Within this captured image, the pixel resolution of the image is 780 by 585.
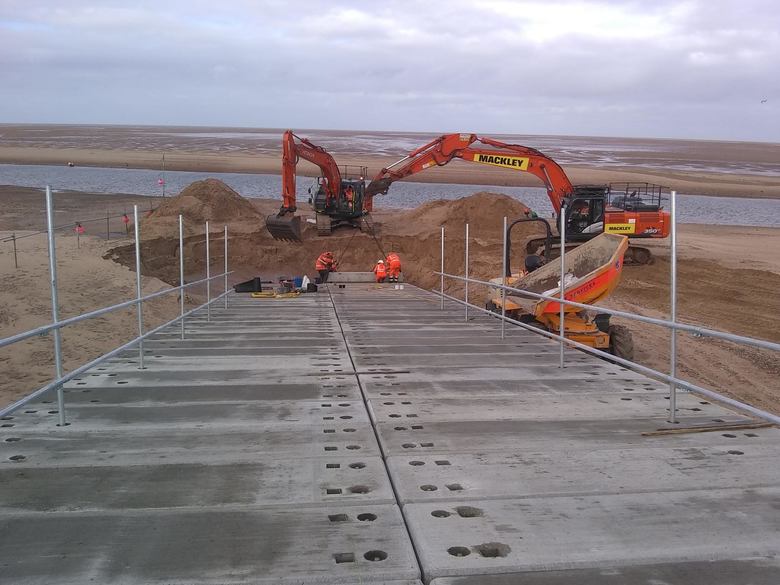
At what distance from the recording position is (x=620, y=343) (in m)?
11.3

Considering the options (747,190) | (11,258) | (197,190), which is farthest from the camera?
(747,190)

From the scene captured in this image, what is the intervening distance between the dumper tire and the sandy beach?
109 cm

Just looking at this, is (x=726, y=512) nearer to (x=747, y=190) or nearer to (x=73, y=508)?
(x=73, y=508)

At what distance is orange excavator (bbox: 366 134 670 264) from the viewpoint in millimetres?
20375

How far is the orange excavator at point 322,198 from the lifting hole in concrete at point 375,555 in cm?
1905

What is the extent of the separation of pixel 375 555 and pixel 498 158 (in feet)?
63.8

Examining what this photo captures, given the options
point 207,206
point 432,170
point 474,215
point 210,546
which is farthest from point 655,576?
point 432,170

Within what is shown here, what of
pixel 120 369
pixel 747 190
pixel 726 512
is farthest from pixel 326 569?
pixel 747 190

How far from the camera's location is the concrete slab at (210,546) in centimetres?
290

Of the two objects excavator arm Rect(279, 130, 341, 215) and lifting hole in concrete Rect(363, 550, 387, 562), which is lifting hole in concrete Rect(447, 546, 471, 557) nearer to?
lifting hole in concrete Rect(363, 550, 387, 562)

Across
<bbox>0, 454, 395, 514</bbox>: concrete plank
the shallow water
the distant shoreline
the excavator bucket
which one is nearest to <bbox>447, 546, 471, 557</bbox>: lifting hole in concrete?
<bbox>0, 454, 395, 514</bbox>: concrete plank

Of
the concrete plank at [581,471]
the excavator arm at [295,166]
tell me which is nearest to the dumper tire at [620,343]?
the concrete plank at [581,471]

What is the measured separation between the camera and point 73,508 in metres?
3.51

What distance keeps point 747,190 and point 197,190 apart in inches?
2034
